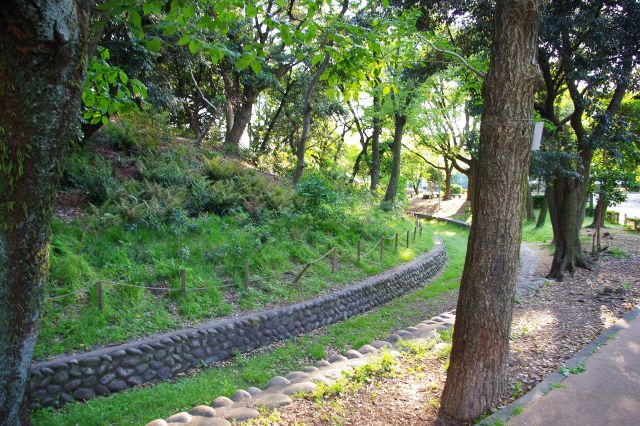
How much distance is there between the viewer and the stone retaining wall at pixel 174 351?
5.50 m

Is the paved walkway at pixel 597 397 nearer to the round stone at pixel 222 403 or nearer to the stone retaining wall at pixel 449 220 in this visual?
the round stone at pixel 222 403

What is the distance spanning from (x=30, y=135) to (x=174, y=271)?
563cm

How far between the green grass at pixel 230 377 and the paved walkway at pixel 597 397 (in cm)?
369

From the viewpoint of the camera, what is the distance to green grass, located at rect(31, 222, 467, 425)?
5156mm

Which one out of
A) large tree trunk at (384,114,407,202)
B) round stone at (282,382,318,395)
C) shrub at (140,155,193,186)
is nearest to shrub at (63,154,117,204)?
shrub at (140,155,193,186)

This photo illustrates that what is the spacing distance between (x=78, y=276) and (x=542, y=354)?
698cm

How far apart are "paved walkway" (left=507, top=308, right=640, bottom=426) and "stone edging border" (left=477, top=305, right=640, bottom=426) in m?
0.04

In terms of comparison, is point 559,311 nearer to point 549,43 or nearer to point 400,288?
point 400,288

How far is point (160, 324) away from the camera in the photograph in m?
6.91

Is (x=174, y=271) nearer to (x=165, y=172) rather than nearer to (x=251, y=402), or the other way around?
(x=251, y=402)

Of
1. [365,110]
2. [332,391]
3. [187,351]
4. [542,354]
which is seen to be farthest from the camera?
[365,110]

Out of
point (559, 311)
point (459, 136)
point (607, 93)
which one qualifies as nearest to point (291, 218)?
point (559, 311)

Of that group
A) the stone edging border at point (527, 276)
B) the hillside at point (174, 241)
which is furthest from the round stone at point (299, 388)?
the stone edging border at point (527, 276)

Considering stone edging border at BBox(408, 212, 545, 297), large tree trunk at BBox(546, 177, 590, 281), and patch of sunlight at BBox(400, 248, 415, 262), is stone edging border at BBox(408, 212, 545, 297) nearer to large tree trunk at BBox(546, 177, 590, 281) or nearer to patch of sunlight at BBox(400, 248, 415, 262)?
large tree trunk at BBox(546, 177, 590, 281)
